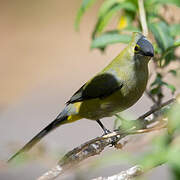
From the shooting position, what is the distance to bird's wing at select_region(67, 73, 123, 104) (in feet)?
9.85

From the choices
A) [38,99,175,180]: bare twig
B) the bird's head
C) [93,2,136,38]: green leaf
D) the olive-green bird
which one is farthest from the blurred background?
[38,99,175,180]: bare twig

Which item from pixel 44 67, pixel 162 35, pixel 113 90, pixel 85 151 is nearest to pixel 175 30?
pixel 162 35

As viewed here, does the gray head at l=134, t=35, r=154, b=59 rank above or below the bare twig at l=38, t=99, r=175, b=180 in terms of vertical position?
above

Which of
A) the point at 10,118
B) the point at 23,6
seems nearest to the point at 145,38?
the point at 10,118

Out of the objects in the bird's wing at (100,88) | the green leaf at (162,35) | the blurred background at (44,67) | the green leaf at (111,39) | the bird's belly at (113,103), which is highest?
the blurred background at (44,67)

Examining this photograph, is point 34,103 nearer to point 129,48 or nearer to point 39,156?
point 129,48

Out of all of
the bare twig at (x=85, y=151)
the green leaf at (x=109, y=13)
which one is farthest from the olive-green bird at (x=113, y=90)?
the bare twig at (x=85, y=151)

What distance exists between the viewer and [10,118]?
816 centimetres

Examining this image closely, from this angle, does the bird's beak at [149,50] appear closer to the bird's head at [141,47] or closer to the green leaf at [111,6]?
the bird's head at [141,47]

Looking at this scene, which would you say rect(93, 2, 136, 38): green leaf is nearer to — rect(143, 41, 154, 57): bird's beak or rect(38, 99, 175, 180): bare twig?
rect(143, 41, 154, 57): bird's beak

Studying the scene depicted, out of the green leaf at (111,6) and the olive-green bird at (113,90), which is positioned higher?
the green leaf at (111,6)

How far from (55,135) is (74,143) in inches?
14.3

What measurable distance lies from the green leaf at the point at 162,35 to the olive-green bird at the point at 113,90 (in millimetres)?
201

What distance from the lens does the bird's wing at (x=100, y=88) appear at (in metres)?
3.00
